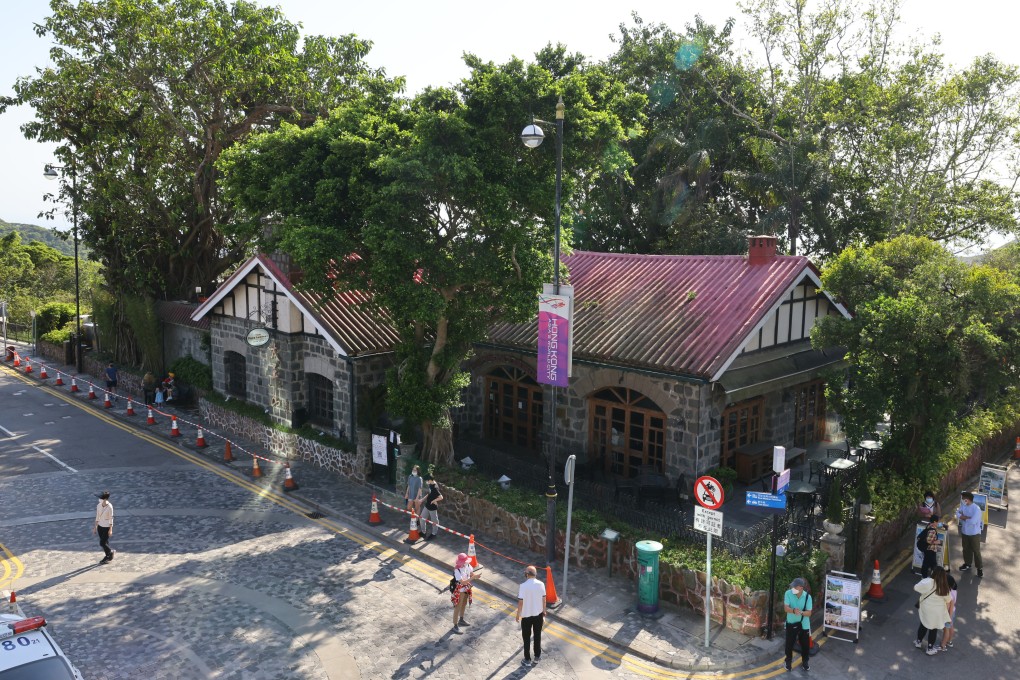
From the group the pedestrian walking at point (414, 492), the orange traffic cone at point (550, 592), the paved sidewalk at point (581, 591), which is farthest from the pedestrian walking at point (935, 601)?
the pedestrian walking at point (414, 492)

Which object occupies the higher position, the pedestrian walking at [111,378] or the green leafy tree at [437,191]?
the green leafy tree at [437,191]

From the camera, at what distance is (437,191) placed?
16625 mm

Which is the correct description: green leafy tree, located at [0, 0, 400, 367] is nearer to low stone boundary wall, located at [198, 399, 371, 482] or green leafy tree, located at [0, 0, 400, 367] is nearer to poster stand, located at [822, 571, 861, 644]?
low stone boundary wall, located at [198, 399, 371, 482]

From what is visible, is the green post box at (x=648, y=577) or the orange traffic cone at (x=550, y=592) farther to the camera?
the orange traffic cone at (x=550, y=592)

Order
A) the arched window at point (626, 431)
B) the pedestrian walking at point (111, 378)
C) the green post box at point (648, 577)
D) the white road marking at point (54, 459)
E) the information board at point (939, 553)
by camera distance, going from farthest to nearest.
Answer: the pedestrian walking at point (111, 378) → the white road marking at point (54, 459) → the arched window at point (626, 431) → the information board at point (939, 553) → the green post box at point (648, 577)

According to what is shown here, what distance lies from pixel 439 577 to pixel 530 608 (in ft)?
13.3

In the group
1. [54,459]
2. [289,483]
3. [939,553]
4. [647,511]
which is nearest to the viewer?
[939,553]

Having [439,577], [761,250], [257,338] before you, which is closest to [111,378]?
[257,338]

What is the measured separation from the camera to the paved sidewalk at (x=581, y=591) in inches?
486

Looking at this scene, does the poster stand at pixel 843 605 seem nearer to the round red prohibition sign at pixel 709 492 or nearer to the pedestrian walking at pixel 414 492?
the round red prohibition sign at pixel 709 492

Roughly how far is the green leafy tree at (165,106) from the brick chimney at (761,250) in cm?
1579

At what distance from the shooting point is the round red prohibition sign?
12664mm

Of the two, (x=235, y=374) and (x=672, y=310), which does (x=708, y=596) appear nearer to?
(x=672, y=310)

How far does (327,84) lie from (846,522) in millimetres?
28261
